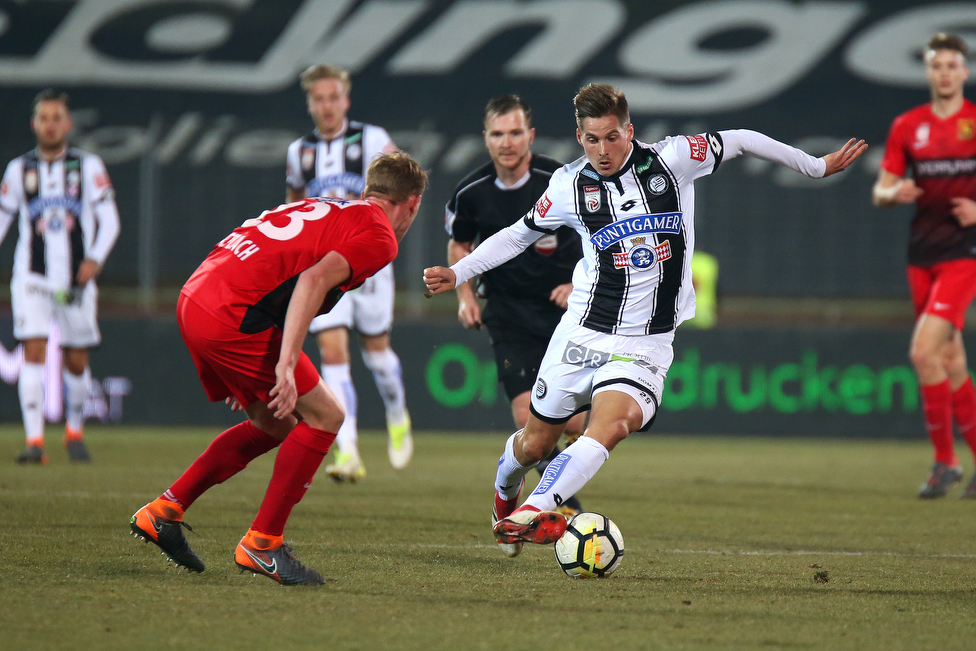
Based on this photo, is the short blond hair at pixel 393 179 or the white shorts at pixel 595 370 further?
the white shorts at pixel 595 370

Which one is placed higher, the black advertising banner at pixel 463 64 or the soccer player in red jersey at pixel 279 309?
the black advertising banner at pixel 463 64

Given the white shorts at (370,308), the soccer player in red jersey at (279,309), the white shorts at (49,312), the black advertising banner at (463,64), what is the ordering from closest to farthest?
the soccer player in red jersey at (279,309) < the white shorts at (370,308) < the white shorts at (49,312) < the black advertising banner at (463,64)

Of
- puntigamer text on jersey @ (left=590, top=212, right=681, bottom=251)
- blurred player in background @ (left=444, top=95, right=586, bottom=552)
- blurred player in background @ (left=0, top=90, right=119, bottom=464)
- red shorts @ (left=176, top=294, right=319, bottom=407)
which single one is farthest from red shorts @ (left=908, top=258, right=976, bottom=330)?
blurred player in background @ (left=0, top=90, right=119, bottom=464)

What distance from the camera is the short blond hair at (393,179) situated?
4.24 m

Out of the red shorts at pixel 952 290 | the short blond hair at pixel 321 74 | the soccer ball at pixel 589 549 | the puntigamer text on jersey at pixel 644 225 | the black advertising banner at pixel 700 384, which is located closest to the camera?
the soccer ball at pixel 589 549

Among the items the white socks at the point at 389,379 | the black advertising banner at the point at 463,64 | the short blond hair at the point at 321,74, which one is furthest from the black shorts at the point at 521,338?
the black advertising banner at the point at 463,64

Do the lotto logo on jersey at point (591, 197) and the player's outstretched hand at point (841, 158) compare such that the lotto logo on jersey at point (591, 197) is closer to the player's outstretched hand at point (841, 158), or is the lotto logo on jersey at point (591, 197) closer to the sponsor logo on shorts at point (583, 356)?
the sponsor logo on shorts at point (583, 356)

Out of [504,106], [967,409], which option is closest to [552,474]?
[504,106]

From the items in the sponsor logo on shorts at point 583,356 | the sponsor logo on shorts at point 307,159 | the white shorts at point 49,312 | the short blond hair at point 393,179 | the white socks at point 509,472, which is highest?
the sponsor logo on shorts at point 307,159

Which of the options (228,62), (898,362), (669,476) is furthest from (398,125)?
(669,476)

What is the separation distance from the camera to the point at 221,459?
4.36m

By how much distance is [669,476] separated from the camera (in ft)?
27.8

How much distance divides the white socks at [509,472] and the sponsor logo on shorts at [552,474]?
2.03ft

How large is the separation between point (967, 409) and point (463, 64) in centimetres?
909
